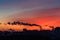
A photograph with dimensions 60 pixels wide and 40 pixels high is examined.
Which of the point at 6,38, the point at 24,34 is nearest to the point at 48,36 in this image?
the point at 24,34

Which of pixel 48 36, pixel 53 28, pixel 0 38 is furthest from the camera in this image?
pixel 53 28

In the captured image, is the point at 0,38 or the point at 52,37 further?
the point at 52,37

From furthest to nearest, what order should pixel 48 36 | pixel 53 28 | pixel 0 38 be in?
pixel 53 28
pixel 48 36
pixel 0 38

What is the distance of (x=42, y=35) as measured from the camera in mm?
38062

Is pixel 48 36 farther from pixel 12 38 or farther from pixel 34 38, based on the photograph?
pixel 12 38

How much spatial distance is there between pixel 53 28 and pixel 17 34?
14.1 meters

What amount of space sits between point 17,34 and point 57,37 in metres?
8.23

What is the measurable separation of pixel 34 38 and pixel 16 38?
308 cm

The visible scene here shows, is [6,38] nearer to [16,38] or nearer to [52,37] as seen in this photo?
[16,38]

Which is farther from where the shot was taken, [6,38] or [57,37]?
[57,37]

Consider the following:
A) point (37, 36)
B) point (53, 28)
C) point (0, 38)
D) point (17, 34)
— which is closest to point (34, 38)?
point (37, 36)

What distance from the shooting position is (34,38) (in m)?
37.5

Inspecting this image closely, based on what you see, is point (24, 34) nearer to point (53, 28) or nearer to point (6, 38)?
point (6, 38)

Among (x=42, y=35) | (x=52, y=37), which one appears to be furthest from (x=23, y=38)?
(x=52, y=37)
